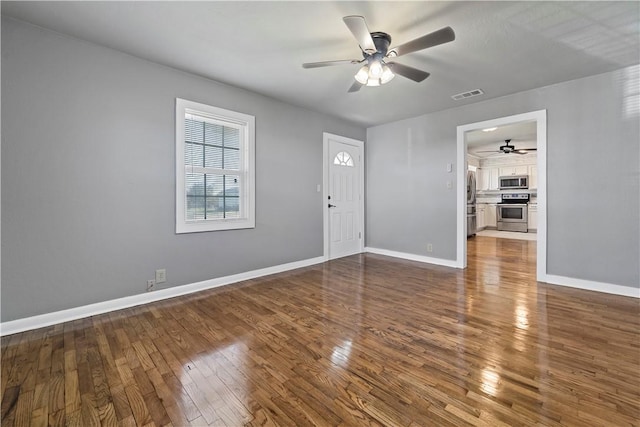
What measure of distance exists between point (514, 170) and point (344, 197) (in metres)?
6.50

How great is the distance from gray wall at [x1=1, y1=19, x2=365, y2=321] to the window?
114mm

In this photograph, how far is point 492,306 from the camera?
8.87ft

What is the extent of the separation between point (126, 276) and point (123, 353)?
1.03m

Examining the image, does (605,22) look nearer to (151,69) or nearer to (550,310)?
(550,310)

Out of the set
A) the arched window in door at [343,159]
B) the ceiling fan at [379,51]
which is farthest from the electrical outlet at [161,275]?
the arched window in door at [343,159]

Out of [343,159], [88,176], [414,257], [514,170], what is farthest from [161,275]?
[514,170]

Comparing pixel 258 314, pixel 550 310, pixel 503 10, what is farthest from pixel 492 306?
pixel 503 10

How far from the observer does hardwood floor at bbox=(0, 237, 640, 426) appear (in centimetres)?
137

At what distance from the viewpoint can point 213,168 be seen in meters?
3.35

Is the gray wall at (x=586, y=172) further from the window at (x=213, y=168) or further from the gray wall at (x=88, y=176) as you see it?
the gray wall at (x=88, y=176)

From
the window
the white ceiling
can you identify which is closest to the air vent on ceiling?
the white ceiling

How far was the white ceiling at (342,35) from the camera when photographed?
203 cm

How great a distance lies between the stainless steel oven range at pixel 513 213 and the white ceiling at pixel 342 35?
19.1 ft

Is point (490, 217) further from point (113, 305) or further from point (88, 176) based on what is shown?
point (88, 176)
